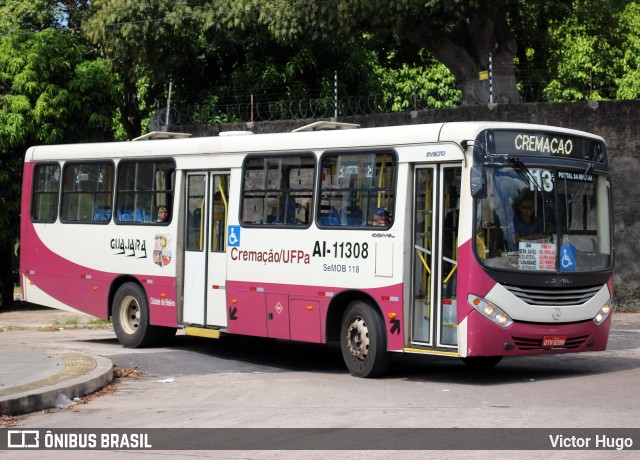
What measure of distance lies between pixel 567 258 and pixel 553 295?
47 cm

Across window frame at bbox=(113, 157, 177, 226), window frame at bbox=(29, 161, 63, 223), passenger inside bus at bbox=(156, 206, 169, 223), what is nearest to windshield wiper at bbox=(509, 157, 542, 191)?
window frame at bbox=(113, 157, 177, 226)

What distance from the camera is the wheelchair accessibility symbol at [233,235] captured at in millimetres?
16125

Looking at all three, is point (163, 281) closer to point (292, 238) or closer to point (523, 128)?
point (292, 238)

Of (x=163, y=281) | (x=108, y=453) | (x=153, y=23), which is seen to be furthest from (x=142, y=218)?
(x=153, y=23)

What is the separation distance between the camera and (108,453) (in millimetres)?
9102

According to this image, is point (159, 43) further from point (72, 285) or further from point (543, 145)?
point (543, 145)

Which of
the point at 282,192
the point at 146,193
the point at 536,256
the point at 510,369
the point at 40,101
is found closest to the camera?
the point at 536,256

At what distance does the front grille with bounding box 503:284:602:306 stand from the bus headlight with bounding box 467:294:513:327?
11.0 inches

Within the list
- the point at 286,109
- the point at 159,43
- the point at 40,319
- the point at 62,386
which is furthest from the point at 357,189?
the point at 159,43

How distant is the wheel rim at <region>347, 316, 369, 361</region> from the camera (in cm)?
1405

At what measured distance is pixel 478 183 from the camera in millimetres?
12859

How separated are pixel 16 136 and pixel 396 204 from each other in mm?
16220

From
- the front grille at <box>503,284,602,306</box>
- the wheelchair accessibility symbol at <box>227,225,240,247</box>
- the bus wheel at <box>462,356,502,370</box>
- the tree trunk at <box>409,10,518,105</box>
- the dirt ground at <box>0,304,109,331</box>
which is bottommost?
the dirt ground at <box>0,304,109,331</box>

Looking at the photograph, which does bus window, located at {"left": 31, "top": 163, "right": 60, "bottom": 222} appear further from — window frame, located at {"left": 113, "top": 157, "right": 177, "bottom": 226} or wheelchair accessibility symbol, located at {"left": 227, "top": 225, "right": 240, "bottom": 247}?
wheelchair accessibility symbol, located at {"left": 227, "top": 225, "right": 240, "bottom": 247}
